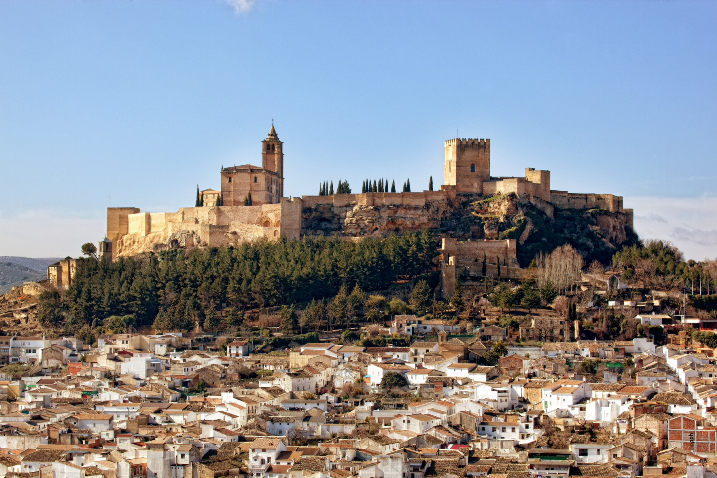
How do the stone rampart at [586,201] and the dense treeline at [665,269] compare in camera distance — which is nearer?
the dense treeline at [665,269]

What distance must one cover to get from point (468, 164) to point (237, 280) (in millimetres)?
14602

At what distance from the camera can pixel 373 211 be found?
63.4m

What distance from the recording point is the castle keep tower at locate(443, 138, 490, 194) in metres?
64.5

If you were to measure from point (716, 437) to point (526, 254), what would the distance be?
26.2 m

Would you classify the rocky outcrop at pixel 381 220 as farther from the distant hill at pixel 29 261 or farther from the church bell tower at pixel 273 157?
the distant hill at pixel 29 261

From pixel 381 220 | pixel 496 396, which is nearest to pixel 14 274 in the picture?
pixel 381 220

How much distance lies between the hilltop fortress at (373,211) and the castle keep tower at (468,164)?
0.05m

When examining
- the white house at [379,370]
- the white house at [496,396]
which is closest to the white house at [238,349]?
the white house at [379,370]

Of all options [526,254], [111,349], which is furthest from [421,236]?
[111,349]

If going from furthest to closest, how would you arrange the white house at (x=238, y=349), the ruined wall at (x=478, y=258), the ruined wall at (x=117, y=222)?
the ruined wall at (x=117, y=222), the ruined wall at (x=478, y=258), the white house at (x=238, y=349)

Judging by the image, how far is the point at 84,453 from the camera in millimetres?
34594

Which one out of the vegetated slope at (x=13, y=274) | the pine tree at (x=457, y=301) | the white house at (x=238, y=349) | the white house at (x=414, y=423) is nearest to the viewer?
the white house at (x=414, y=423)

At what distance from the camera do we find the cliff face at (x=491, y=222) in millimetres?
61344

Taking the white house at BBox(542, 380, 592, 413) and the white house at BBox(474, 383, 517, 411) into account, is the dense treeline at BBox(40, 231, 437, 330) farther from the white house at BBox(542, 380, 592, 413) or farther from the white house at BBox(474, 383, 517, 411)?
the white house at BBox(542, 380, 592, 413)
